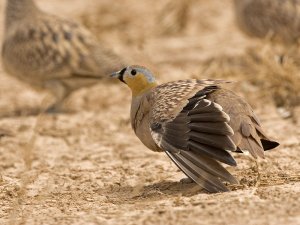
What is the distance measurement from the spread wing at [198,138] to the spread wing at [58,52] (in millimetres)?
2992

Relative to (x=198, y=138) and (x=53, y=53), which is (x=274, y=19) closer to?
(x=53, y=53)

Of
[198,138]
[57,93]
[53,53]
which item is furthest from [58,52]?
[198,138]

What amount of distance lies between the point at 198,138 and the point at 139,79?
41.0 inches

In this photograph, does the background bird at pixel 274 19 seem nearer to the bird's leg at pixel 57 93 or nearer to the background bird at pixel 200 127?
the bird's leg at pixel 57 93

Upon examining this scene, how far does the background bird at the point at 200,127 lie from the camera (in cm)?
413

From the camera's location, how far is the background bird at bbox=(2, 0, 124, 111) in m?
7.36

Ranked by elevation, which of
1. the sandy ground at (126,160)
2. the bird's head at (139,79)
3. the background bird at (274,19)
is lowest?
the sandy ground at (126,160)

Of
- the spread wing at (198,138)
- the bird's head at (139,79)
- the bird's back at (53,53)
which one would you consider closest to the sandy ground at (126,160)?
the spread wing at (198,138)

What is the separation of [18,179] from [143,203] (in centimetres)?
135

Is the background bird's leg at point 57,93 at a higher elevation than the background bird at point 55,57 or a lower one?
lower

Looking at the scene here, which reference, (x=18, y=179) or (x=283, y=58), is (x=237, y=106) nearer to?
(x=18, y=179)

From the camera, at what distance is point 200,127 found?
13.8 ft

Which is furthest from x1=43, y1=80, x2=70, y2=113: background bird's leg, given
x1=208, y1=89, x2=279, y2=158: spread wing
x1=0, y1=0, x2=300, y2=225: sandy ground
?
x1=208, y1=89, x2=279, y2=158: spread wing

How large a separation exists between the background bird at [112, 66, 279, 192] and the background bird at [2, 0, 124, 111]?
8.22 feet
